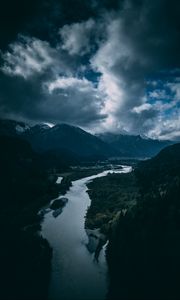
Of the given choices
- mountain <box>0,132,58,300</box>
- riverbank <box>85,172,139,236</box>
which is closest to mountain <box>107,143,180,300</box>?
riverbank <box>85,172,139,236</box>

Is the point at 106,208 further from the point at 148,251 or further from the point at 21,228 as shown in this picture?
the point at 148,251

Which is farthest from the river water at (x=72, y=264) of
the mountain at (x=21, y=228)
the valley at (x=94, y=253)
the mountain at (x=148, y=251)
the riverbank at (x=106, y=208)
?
the riverbank at (x=106, y=208)

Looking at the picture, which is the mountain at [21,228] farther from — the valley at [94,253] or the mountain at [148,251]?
the mountain at [148,251]

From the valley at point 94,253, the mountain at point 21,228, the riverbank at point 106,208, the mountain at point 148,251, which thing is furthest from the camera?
the riverbank at point 106,208

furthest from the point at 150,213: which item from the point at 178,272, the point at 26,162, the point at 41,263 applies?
the point at 26,162

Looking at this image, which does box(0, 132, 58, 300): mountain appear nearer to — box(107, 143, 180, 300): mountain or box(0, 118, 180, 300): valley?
box(0, 118, 180, 300): valley

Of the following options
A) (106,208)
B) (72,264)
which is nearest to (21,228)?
(72,264)
